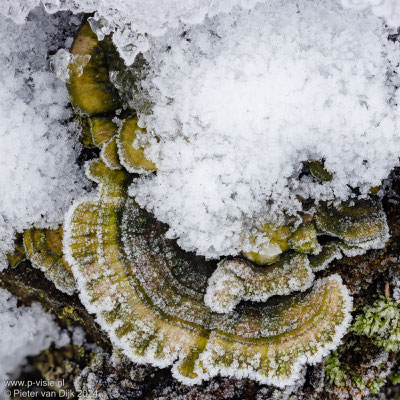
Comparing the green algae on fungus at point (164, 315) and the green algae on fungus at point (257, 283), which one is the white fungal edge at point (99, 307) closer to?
the green algae on fungus at point (164, 315)

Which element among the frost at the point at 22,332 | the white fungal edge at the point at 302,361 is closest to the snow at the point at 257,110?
the white fungal edge at the point at 302,361

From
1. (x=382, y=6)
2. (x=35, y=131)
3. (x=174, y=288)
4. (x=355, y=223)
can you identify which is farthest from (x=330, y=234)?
(x=35, y=131)

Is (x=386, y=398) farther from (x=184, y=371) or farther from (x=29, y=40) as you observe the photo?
(x=29, y=40)

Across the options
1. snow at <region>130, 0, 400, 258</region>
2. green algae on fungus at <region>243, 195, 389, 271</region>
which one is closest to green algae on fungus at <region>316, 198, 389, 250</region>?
green algae on fungus at <region>243, 195, 389, 271</region>

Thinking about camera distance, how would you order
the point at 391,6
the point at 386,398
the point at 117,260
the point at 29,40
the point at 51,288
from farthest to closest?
the point at 386,398
the point at 51,288
the point at 29,40
the point at 117,260
the point at 391,6

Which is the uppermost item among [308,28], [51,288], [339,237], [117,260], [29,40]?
[308,28]

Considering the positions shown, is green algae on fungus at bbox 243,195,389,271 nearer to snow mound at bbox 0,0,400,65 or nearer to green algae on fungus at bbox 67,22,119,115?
snow mound at bbox 0,0,400,65

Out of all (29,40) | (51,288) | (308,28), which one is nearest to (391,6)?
(308,28)
